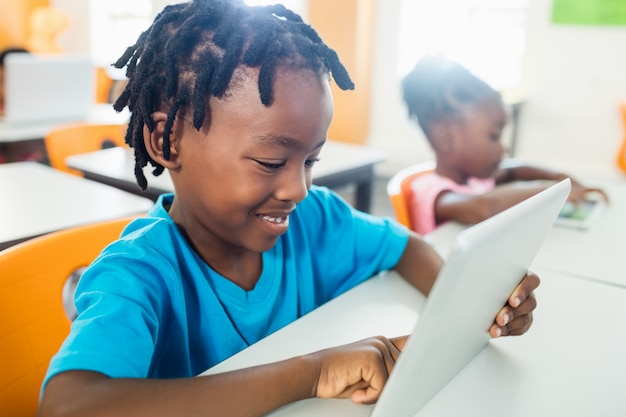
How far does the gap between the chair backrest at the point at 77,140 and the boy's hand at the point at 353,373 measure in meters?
1.50

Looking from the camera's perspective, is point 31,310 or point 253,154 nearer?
point 253,154

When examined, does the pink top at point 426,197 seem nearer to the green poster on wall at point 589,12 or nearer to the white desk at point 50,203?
the white desk at point 50,203

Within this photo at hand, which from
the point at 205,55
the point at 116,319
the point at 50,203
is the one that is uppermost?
the point at 205,55

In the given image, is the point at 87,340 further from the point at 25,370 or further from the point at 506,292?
the point at 506,292

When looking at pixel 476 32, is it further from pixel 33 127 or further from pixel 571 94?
pixel 33 127

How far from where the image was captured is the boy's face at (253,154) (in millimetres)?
733

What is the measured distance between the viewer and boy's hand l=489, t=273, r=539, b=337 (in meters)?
0.75

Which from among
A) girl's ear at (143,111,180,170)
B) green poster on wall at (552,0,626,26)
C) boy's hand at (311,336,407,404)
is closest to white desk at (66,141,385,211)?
girl's ear at (143,111,180,170)

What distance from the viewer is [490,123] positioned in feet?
5.21

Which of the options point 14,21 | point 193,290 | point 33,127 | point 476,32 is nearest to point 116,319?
point 193,290

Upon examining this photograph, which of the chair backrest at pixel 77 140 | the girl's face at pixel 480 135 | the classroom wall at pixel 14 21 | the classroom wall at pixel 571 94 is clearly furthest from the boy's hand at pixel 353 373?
the classroom wall at pixel 14 21

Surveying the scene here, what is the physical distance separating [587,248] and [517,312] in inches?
23.4

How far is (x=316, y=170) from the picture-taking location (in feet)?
6.24

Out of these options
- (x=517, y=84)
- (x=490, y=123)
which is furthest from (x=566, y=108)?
(x=490, y=123)
